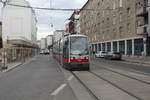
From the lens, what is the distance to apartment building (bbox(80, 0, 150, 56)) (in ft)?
121

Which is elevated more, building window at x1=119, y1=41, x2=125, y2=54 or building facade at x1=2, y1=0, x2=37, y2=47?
building facade at x1=2, y1=0, x2=37, y2=47

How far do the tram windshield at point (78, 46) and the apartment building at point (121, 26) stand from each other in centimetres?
1339

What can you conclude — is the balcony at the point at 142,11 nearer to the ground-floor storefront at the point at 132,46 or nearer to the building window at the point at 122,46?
the ground-floor storefront at the point at 132,46

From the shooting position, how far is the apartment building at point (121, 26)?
3684 centimetres

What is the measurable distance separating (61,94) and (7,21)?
75351 mm

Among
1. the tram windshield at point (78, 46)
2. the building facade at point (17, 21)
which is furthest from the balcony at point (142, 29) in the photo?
the building facade at point (17, 21)

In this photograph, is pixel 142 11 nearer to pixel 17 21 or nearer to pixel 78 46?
pixel 78 46

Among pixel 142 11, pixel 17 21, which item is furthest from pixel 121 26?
pixel 17 21

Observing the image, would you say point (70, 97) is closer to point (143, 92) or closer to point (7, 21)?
point (143, 92)

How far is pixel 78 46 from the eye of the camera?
63.5 ft

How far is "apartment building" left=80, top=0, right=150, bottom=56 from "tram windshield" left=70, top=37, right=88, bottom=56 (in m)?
13.4

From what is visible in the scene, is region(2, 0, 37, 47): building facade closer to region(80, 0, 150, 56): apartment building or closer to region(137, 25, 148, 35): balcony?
region(80, 0, 150, 56): apartment building

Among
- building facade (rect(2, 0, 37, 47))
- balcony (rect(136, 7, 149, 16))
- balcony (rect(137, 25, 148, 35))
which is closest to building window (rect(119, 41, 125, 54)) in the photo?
balcony (rect(137, 25, 148, 35))

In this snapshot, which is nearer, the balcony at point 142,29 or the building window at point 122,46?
the balcony at point 142,29
